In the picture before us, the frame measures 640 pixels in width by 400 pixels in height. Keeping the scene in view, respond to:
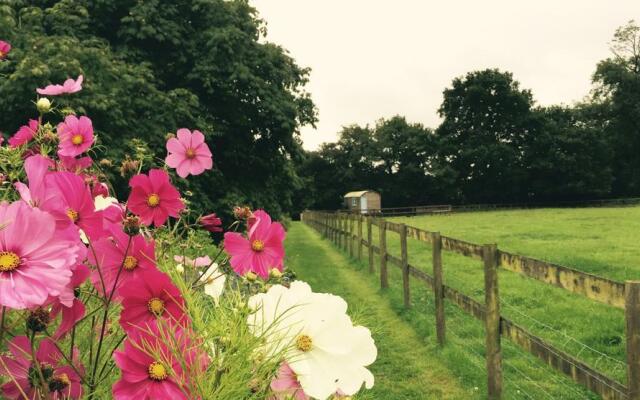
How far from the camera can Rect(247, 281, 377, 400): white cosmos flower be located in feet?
2.21

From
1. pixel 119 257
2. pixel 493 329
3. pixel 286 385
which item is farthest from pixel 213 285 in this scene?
pixel 493 329

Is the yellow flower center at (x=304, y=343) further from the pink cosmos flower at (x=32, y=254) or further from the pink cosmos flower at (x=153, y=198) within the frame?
the pink cosmos flower at (x=153, y=198)

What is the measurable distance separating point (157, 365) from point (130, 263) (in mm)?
208

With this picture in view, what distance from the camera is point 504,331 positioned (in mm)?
4527

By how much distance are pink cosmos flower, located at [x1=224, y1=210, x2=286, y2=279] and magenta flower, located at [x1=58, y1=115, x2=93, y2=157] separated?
1.80 feet

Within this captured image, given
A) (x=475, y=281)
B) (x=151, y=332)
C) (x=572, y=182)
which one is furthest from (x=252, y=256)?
(x=572, y=182)

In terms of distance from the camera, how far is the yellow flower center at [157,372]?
64 centimetres

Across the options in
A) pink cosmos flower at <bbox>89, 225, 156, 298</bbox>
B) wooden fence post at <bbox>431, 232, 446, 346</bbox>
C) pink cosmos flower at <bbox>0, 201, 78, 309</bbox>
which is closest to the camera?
pink cosmos flower at <bbox>0, 201, 78, 309</bbox>

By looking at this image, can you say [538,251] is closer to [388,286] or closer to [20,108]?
[388,286]

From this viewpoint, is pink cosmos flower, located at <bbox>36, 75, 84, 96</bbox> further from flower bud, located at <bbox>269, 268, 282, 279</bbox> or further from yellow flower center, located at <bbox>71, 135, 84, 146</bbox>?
flower bud, located at <bbox>269, 268, 282, 279</bbox>

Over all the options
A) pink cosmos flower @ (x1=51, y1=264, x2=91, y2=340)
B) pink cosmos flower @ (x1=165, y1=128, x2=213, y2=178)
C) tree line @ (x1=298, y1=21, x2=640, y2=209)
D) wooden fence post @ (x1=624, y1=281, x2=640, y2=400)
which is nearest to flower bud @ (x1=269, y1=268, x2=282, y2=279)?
pink cosmos flower @ (x1=51, y1=264, x2=91, y2=340)

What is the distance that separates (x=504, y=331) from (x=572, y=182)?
50689mm

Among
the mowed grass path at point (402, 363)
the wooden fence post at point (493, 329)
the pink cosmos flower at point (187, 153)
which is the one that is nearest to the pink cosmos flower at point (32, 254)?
the pink cosmos flower at point (187, 153)

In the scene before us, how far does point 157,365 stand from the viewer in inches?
25.4
